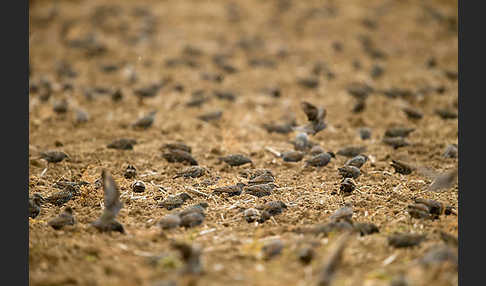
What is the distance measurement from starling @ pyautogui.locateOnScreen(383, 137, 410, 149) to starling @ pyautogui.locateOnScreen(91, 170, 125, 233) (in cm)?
422

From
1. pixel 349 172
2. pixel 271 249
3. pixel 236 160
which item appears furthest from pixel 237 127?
pixel 271 249

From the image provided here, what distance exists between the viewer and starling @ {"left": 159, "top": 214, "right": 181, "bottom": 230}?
476 cm

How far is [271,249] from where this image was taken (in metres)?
4.20

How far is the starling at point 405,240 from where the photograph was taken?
173 inches

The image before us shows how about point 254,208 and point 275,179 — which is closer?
point 254,208

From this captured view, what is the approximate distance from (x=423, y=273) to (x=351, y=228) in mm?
953

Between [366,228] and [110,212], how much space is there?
239cm

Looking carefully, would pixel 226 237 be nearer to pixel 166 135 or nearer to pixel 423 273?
pixel 423 273

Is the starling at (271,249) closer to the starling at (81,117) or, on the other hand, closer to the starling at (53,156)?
the starling at (53,156)

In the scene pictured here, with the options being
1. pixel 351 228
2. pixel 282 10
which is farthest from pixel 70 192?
pixel 282 10

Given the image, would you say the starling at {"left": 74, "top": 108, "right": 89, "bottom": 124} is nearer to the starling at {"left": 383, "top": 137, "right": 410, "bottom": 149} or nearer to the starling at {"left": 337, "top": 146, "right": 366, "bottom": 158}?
the starling at {"left": 337, "top": 146, "right": 366, "bottom": 158}

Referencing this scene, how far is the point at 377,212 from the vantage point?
522cm

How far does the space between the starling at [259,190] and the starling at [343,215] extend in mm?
933

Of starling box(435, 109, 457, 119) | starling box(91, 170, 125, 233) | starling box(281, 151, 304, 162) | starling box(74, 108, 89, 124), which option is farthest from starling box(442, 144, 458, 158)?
starling box(74, 108, 89, 124)
